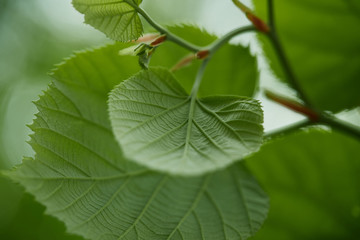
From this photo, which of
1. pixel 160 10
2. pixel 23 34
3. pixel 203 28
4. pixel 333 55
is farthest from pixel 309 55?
pixel 160 10

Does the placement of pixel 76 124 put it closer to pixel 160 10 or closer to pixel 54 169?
pixel 54 169

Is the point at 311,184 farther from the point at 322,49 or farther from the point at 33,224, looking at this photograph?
the point at 33,224

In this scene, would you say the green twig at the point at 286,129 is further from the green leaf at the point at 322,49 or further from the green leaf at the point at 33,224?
the green leaf at the point at 33,224

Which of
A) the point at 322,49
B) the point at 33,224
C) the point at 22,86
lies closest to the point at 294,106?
the point at 322,49

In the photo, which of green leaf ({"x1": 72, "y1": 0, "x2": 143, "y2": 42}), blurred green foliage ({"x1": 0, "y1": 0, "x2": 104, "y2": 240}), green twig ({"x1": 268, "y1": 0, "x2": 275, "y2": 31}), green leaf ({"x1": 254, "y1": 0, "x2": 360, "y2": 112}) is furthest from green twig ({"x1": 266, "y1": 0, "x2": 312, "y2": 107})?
blurred green foliage ({"x1": 0, "y1": 0, "x2": 104, "y2": 240})

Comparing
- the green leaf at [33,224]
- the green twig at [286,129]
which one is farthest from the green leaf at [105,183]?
the green leaf at [33,224]

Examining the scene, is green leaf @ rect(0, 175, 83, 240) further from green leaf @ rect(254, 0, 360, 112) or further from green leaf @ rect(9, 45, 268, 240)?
green leaf @ rect(254, 0, 360, 112)
